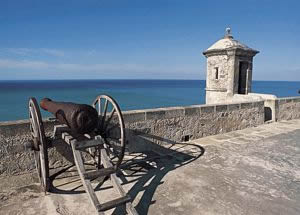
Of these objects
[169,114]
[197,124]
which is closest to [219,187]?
[169,114]

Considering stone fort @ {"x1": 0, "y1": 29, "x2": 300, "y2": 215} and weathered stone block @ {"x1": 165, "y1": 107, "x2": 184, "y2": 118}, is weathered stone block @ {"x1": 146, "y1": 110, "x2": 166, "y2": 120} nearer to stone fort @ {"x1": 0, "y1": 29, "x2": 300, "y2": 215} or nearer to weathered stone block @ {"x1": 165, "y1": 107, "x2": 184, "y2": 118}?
stone fort @ {"x1": 0, "y1": 29, "x2": 300, "y2": 215}

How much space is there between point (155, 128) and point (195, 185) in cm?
202

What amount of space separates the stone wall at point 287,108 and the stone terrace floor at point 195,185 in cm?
389

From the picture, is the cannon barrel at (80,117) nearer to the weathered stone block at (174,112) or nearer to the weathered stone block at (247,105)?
the weathered stone block at (174,112)

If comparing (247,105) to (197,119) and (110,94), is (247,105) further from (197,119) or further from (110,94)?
(110,94)

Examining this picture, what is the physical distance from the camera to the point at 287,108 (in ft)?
30.3

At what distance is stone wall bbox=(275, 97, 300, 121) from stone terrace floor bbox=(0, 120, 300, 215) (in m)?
3.89

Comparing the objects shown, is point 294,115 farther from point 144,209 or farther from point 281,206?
point 144,209

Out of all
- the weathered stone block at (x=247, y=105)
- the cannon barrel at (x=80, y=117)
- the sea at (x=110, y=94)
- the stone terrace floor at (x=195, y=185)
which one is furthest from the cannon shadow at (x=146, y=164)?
the sea at (x=110, y=94)

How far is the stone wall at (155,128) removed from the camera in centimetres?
354

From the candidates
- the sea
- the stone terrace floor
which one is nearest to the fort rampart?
the stone terrace floor

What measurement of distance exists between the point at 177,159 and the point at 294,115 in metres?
7.62

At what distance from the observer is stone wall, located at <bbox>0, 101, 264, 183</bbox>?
3.54m

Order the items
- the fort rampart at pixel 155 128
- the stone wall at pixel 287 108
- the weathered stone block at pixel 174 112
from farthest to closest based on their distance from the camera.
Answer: the stone wall at pixel 287 108 → the weathered stone block at pixel 174 112 → the fort rampart at pixel 155 128
